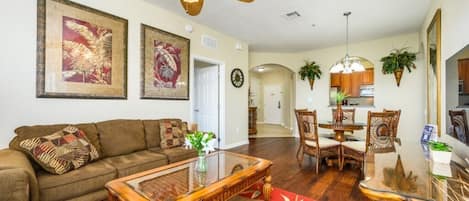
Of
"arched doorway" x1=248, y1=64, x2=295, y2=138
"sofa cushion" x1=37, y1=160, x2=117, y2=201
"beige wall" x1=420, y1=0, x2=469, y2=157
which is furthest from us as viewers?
"arched doorway" x1=248, y1=64, x2=295, y2=138

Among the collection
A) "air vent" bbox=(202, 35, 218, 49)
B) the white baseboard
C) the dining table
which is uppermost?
"air vent" bbox=(202, 35, 218, 49)

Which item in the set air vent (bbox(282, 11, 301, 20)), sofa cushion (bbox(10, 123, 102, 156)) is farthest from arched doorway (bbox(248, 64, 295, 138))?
sofa cushion (bbox(10, 123, 102, 156))

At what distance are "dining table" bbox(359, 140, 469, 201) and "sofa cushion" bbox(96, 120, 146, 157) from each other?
8.53ft

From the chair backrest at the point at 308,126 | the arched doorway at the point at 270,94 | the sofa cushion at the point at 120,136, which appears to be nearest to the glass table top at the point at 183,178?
the sofa cushion at the point at 120,136

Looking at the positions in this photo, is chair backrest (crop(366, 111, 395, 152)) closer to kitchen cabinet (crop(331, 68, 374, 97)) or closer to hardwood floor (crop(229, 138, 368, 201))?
hardwood floor (crop(229, 138, 368, 201))

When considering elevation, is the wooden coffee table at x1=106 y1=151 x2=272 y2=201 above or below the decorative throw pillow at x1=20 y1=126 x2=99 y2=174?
below

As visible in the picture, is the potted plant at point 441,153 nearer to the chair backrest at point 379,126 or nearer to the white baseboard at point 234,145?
the chair backrest at point 379,126

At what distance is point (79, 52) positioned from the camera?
261 centimetres

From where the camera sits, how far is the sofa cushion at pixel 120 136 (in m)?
2.54

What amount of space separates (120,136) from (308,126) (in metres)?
2.76

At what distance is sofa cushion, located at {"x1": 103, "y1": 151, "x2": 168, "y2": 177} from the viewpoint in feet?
7.18

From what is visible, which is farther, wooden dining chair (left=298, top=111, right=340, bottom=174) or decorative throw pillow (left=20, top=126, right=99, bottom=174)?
wooden dining chair (left=298, top=111, right=340, bottom=174)

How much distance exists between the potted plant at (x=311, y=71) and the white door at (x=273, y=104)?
3569 millimetres

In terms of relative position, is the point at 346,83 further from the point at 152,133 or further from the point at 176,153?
the point at 152,133
